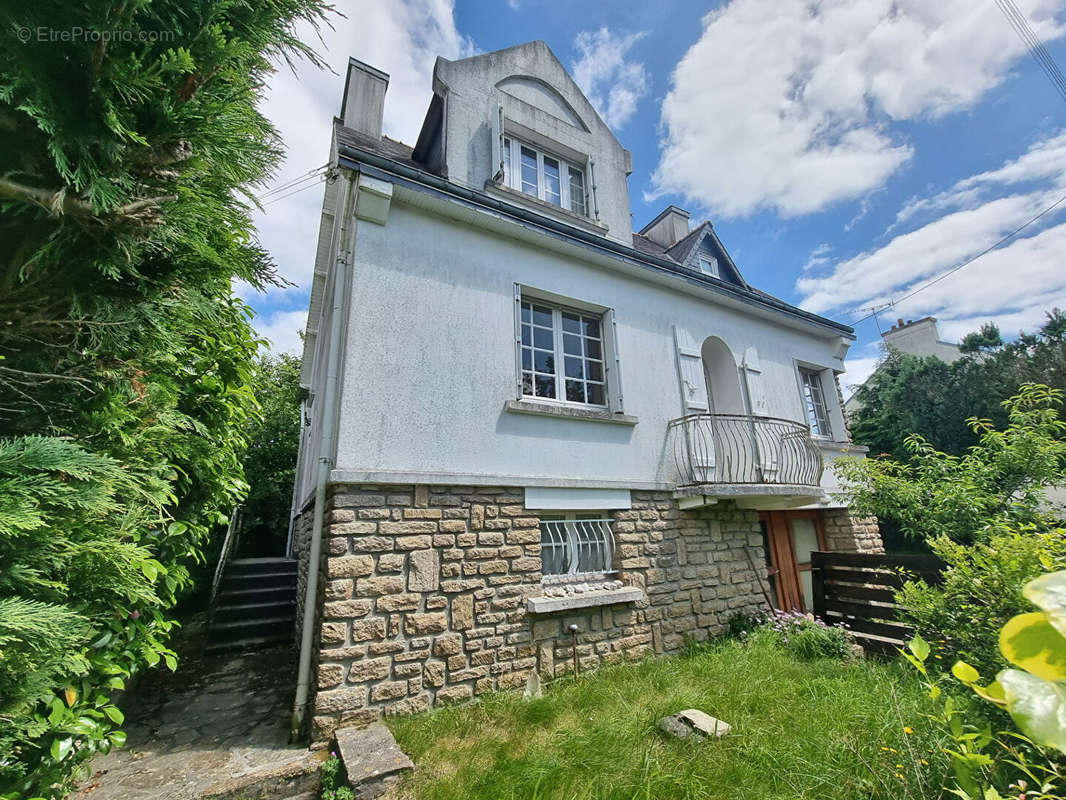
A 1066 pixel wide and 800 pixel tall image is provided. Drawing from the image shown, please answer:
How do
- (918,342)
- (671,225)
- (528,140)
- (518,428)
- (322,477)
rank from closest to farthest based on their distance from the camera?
(322,477), (518,428), (528,140), (671,225), (918,342)

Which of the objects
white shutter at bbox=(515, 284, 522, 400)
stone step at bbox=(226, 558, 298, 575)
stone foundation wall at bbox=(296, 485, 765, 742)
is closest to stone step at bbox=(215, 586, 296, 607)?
stone step at bbox=(226, 558, 298, 575)

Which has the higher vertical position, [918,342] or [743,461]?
[918,342]

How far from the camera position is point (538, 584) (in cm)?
462

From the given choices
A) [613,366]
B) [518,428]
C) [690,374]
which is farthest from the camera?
[690,374]

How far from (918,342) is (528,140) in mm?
20202

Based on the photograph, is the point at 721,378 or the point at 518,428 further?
the point at 721,378

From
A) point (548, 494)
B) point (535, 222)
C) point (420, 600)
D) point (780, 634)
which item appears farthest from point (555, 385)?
point (780, 634)

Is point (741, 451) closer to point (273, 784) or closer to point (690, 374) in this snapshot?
Result: point (690, 374)

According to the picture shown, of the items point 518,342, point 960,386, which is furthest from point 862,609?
point 960,386

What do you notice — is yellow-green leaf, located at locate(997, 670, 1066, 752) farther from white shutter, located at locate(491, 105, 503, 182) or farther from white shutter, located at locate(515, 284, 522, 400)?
white shutter, located at locate(491, 105, 503, 182)

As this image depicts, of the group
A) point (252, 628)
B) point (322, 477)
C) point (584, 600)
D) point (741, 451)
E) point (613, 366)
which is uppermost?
point (613, 366)

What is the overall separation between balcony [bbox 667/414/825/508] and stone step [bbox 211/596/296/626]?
595cm

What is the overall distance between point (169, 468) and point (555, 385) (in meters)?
3.74

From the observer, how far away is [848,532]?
7.73 m
